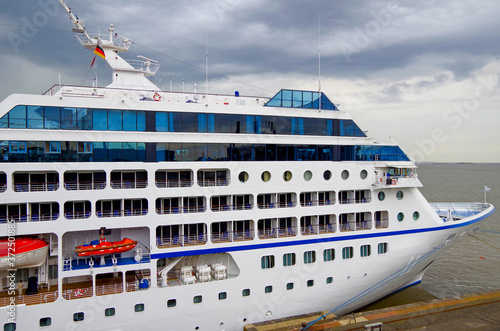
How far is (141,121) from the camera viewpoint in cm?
1423

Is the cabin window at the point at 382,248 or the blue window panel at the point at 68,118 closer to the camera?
the blue window panel at the point at 68,118

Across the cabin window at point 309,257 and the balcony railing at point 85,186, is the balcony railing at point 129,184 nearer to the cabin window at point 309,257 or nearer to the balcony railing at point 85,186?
the balcony railing at point 85,186

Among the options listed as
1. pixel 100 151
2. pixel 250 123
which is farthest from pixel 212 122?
pixel 100 151

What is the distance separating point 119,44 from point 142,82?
6.67ft

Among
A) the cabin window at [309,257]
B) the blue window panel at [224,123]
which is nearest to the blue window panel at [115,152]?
the blue window panel at [224,123]

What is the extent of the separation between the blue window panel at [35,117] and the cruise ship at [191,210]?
0.07 meters

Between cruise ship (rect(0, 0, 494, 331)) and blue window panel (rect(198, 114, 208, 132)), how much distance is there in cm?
6

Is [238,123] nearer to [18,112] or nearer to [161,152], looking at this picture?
[161,152]

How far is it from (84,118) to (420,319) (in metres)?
15.7

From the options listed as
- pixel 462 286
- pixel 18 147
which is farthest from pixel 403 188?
pixel 18 147

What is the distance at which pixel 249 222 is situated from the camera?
15648 mm

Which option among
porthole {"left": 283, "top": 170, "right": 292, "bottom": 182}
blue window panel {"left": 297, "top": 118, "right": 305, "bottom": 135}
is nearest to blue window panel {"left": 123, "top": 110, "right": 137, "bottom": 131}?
porthole {"left": 283, "top": 170, "right": 292, "bottom": 182}

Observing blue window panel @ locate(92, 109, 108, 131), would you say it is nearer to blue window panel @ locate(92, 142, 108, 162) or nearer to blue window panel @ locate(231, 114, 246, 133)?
blue window panel @ locate(92, 142, 108, 162)

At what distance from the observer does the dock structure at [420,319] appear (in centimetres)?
1445
